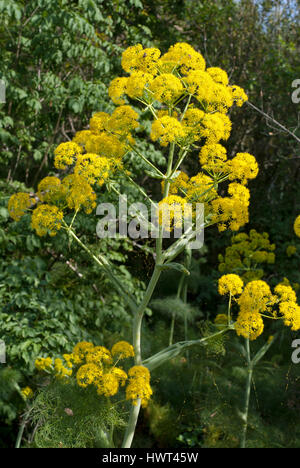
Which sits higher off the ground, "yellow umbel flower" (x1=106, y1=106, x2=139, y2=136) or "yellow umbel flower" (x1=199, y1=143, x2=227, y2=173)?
"yellow umbel flower" (x1=106, y1=106, x2=139, y2=136)

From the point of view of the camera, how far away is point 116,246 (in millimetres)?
4176

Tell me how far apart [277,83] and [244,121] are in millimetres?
906

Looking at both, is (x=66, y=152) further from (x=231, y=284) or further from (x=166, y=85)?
(x=231, y=284)

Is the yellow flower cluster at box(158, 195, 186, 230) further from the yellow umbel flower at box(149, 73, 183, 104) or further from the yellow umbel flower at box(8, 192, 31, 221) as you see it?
the yellow umbel flower at box(8, 192, 31, 221)

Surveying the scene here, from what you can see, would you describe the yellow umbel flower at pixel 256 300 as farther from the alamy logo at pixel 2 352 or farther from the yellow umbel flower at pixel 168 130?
the alamy logo at pixel 2 352

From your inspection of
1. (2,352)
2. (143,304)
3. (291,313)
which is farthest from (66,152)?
(2,352)

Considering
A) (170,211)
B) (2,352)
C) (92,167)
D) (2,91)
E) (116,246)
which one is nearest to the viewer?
(170,211)

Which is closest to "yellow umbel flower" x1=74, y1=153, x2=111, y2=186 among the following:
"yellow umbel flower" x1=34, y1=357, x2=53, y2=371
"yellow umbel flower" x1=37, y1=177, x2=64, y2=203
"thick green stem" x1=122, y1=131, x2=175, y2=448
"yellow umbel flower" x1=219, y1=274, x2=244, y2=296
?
"yellow umbel flower" x1=37, y1=177, x2=64, y2=203

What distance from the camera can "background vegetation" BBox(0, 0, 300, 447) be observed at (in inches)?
134

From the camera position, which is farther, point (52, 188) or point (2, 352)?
point (2, 352)

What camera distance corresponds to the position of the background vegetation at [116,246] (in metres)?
3.40

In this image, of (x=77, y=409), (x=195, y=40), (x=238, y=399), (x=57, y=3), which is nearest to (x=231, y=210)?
(x=77, y=409)

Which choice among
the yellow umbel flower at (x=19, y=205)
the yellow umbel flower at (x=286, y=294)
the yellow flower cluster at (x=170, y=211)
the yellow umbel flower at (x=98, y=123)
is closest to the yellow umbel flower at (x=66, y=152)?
the yellow umbel flower at (x=98, y=123)

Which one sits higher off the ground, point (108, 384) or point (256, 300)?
point (256, 300)
